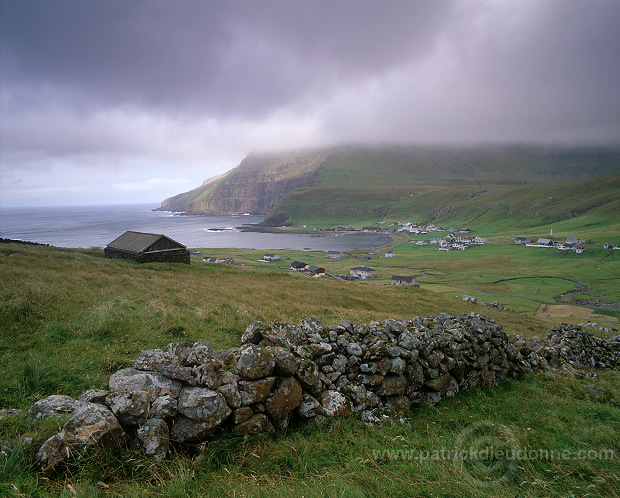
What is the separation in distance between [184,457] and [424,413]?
21.0ft

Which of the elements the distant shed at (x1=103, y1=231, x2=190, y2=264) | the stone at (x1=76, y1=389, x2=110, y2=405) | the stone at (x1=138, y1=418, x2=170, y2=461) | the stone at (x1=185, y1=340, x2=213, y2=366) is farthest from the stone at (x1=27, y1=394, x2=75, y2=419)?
the distant shed at (x1=103, y1=231, x2=190, y2=264)

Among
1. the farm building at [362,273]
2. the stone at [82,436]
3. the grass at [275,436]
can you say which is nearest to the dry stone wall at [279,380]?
the stone at [82,436]

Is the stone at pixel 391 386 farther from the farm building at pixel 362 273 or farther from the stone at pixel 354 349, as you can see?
the farm building at pixel 362 273

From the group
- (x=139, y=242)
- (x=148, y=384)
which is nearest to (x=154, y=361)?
(x=148, y=384)

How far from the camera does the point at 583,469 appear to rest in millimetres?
6199

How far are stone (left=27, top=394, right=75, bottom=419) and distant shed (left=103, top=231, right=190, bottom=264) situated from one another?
115 ft

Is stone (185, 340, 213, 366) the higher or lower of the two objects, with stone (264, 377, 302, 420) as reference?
higher

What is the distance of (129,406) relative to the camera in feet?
16.9

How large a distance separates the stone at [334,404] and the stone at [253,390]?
176 cm

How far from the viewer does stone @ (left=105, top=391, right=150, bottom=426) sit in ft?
16.7

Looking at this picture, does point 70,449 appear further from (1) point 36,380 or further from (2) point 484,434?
(2) point 484,434

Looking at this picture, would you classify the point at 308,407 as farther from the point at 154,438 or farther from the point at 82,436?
the point at 82,436

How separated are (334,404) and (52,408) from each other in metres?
5.58

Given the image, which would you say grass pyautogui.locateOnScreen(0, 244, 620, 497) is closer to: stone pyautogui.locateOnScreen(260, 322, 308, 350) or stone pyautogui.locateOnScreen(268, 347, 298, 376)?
stone pyautogui.locateOnScreen(268, 347, 298, 376)
